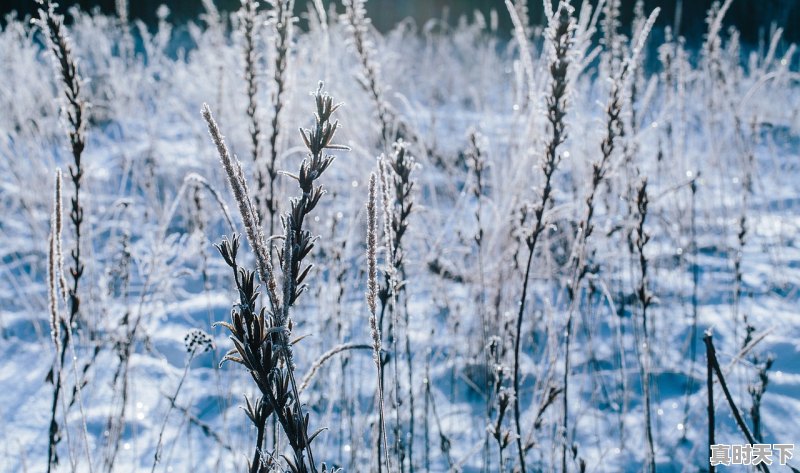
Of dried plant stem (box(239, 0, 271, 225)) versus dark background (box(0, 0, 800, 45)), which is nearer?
dried plant stem (box(239, 0, 271, 225))

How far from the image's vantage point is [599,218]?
354 cm

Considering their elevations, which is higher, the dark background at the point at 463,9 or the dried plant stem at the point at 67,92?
the dark background at the point at 463,9

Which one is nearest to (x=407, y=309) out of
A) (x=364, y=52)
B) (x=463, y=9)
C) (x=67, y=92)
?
(x=364, y=52)

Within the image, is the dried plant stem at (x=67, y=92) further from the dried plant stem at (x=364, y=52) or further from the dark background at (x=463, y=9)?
the dark background at (x=463, y=9)

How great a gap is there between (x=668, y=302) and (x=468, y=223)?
154cm

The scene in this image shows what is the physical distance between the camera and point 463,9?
72.4 feet

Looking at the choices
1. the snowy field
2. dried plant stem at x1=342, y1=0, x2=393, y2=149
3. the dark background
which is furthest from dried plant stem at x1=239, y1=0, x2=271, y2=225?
the dark background

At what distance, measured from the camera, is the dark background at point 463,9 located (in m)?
16.8

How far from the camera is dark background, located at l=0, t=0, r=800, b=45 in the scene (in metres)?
16.8

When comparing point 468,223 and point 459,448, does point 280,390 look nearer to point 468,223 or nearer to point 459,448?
point 459,448

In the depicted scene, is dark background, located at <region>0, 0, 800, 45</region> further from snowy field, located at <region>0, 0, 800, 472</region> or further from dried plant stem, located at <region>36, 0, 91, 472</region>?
dried plant stem, located at <region>36, 0, 91, 472</region>

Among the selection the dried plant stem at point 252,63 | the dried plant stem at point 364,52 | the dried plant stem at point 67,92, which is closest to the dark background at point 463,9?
the dried plant stem at point 364,52

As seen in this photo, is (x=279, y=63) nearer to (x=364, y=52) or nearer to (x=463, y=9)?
(x=364, y=52)

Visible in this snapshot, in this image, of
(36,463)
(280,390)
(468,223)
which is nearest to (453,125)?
(468,223)
